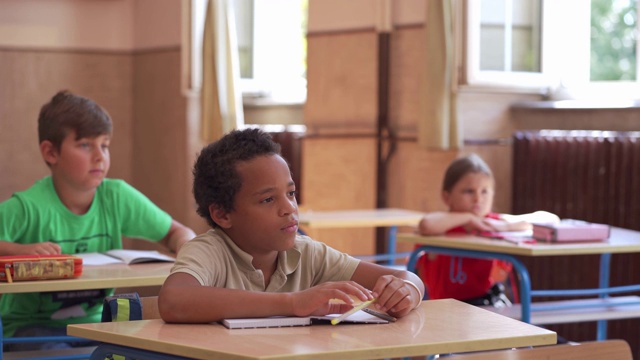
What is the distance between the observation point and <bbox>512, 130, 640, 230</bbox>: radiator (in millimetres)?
5102

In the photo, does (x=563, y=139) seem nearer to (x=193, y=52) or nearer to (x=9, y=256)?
(x=193, y=52)

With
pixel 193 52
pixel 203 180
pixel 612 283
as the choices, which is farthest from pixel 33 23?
pixel 203 180

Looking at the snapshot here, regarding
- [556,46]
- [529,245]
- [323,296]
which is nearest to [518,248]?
[529,245]

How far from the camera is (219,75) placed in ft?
22.8

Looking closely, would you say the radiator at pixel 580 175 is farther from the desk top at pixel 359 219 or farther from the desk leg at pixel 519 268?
the desk leg at pixel 519 268

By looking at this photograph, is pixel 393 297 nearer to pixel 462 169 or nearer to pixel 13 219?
pixel 13 219

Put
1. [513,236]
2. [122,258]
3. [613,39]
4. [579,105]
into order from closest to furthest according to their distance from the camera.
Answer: [122,258] → [513,236] → [579,105] → [613,39]

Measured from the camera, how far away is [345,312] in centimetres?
210

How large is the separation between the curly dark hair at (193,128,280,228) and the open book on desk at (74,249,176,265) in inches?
35.3

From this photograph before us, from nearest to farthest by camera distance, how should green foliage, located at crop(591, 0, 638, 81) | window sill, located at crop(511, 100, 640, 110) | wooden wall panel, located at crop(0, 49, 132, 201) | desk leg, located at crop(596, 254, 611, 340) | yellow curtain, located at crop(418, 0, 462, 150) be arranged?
desk leg, located at crop(596, 254, 611, 340) < window sill, located at crop(511, 100, 640, 110) < yellow curtain, located at crop(418, 0, 462, 150) < green foliage, located at crop(591, 0, 638, 81) < wooden wall panel, located at crop(0, 49, 132, 201)

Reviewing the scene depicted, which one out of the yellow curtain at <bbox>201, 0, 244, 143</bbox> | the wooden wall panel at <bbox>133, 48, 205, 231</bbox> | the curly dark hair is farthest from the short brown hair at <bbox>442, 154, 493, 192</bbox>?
the wooden wall panel at <bbox>133, 48, 205, 231</bbox>

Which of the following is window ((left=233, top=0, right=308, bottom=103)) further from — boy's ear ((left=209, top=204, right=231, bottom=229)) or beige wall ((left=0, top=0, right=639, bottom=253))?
boy's ear ((left=209, top=204, right=231, bottom=229))

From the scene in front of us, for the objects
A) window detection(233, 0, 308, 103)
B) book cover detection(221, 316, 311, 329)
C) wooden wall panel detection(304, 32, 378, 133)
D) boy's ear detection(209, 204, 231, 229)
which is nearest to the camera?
book cover detection(221, 316, 311, 329)

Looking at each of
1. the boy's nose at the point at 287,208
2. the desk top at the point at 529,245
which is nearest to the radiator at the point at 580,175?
the desk top at the point at 529,245
